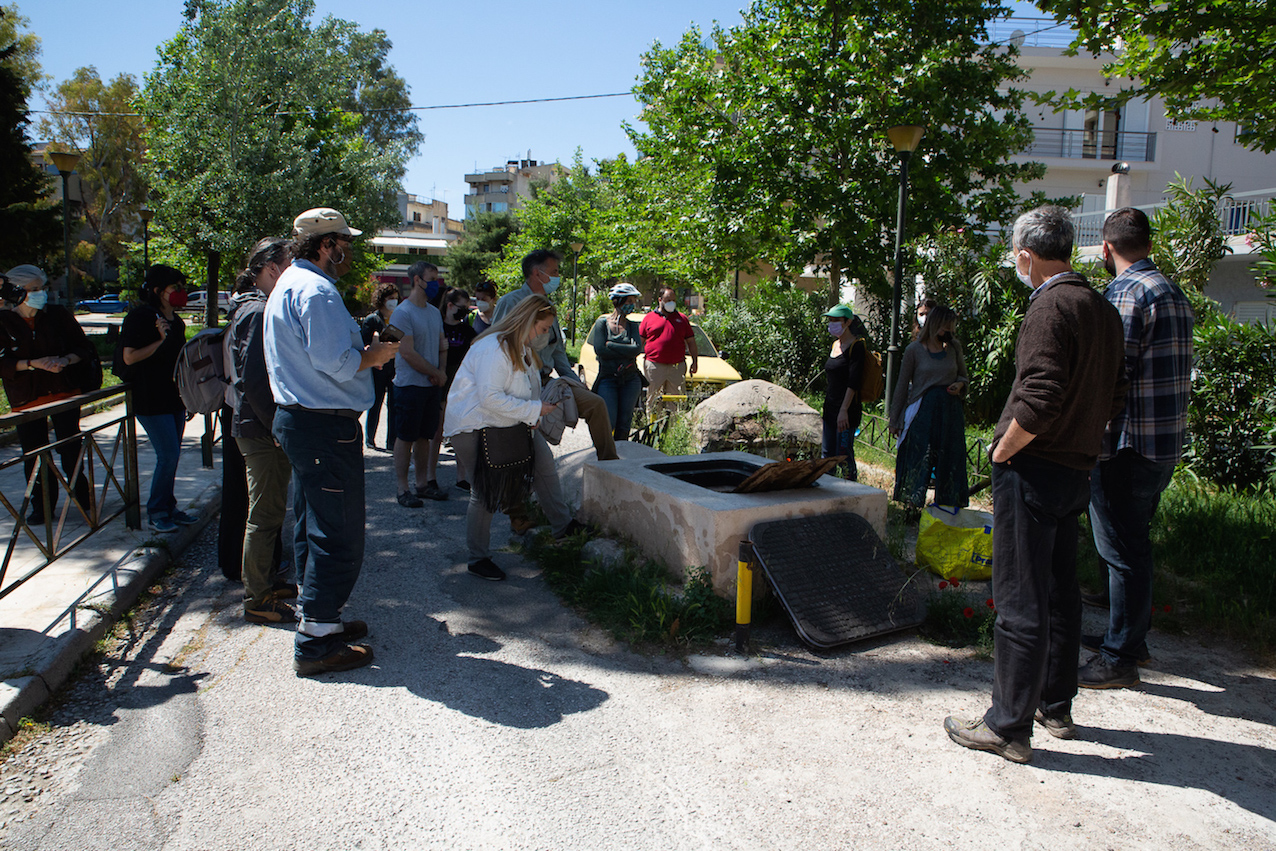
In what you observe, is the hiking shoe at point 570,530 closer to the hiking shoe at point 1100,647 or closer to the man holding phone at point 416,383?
the man holding phone at point 416,383

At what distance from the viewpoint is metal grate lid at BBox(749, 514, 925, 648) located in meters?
4.23

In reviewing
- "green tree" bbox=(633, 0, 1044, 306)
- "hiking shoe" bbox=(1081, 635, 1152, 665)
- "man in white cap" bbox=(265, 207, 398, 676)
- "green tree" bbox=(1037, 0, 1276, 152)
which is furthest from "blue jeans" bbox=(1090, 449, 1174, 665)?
"green tree" bbox=(633, 0, 1044, 306)

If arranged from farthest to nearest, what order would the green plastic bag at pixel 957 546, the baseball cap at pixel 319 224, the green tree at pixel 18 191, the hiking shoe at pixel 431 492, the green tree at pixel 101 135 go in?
the green tree at pixel 101 135 → the green tree at pixel 18 191 → the hiking shoe at pixel 431 492 → the green plastic bag at pixel 957 546 → the baseball cap at pixel 319 224

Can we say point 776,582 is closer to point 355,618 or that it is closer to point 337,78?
point 355,618

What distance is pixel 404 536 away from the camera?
19.8 feet

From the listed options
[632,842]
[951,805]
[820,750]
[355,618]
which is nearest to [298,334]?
[355,618]

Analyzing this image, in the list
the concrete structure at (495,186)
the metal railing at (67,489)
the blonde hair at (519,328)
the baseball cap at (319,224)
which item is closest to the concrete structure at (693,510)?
the blonde hair at (519,328)

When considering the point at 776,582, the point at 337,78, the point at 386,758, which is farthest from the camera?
the point at 337,78

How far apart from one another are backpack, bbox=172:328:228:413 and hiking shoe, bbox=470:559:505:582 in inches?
70.4

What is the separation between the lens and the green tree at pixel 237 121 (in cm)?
1823

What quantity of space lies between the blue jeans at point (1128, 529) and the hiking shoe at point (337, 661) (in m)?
3.42

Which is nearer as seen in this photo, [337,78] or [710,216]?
[710,216]

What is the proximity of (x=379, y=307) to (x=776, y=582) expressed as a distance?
5.60 metres

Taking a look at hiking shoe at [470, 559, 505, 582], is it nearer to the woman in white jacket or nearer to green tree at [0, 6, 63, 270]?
the woman in white jacket
